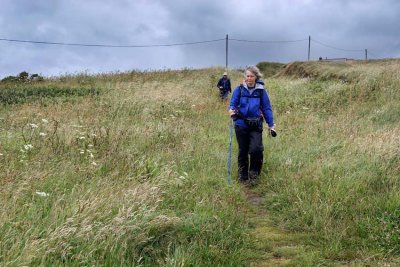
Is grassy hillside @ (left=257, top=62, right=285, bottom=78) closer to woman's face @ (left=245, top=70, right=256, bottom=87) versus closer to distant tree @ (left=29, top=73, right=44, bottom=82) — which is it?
distant tree @ (left=29, top=73, right=44, bottom=82)

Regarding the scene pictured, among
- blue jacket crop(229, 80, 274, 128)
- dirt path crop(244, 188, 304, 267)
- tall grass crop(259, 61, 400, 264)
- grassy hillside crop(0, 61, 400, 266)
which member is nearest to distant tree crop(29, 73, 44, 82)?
grassy hillside crop(0, 61, 400, 266)

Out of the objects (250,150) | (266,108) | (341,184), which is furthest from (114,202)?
(266,108)

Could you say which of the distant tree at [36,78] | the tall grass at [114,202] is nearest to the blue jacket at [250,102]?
the tall grass at [114,202]

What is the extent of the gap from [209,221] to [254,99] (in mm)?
3091

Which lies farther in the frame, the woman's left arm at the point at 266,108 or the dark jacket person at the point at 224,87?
the dark jacket person at the point at 224,87

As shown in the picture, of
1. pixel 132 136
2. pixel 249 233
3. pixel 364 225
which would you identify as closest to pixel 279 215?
pixel 249 233

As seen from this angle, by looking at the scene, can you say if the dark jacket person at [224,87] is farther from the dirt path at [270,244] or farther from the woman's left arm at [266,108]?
the dirt path at [270,244]

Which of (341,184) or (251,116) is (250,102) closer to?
(251,116)

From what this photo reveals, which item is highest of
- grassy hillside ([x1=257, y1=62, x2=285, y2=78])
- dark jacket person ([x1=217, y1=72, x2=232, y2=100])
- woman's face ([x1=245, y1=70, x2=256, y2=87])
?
grassy hillside ([x1=257, y1=62, x2=285, y2=78])

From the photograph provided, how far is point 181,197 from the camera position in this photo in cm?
534

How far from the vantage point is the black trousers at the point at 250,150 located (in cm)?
730

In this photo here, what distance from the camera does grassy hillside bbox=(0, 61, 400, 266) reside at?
12.7ft

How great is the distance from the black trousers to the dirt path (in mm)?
1532

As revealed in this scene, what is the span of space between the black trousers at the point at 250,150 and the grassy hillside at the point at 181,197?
0.93ft
